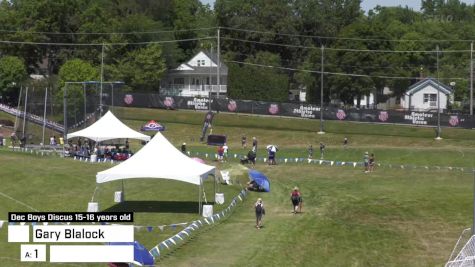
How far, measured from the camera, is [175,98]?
101m

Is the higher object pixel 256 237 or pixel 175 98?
pixel 175 98

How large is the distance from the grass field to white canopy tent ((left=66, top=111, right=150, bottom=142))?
235 cm

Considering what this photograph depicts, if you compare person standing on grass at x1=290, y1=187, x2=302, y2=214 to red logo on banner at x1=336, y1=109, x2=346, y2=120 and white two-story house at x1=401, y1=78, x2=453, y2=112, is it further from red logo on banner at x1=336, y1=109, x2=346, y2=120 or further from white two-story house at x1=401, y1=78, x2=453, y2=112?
white two-story house at x1=401, y1=78, x2=453, y2=112

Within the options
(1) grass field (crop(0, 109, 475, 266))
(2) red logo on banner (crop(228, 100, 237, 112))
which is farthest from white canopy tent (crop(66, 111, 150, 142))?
(2) red logo on banner (crop(228, 100, 237, 112))

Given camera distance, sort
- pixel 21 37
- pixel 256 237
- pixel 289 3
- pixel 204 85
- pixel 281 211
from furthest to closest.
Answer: pixel 289 3 < pixel 204 85 < pixel 21 37 < pixel 281 211 < pixel 256 237

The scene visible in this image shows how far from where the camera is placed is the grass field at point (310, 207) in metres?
35.0

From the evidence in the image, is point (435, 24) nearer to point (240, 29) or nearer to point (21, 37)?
point (240, 29)

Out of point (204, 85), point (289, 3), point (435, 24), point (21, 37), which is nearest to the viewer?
point (21, 37)

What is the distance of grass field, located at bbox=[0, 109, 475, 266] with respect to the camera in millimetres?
35031

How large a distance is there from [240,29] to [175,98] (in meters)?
39.1

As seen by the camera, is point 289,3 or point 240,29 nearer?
point 240,29

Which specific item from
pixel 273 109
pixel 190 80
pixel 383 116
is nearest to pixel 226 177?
pixel 383 116

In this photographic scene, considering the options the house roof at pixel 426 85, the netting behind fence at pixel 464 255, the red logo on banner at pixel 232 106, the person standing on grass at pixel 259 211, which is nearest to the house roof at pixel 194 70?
the house roof at pixel 426 85

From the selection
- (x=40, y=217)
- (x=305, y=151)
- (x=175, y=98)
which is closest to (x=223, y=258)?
(x=40, y=217)
